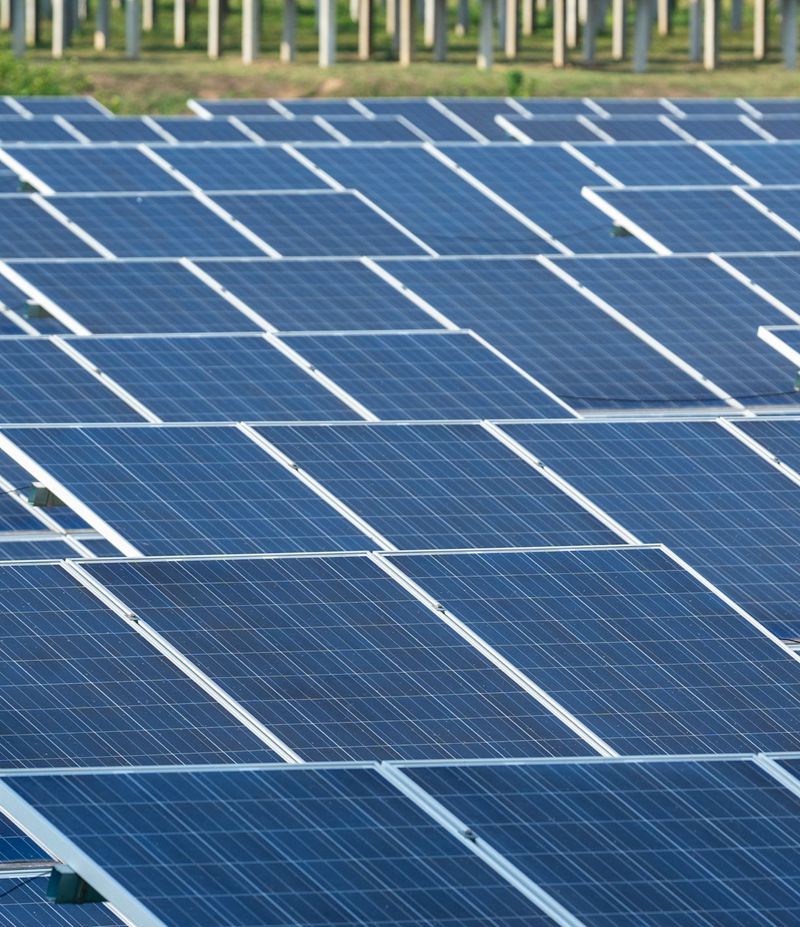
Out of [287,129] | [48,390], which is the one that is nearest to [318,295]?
[48,390]

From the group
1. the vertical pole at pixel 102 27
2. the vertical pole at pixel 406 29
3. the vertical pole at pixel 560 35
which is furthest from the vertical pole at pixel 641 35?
the vertical pole at pixel 102 27

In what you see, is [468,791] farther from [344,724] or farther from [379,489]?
[379,489]

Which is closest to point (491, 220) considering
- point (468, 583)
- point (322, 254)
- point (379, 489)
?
point (322, 254)

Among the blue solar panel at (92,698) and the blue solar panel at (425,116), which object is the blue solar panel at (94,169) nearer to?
the blue solar panel at (425,116)

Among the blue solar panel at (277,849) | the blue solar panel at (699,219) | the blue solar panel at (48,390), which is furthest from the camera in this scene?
the blue solar panel at (699,219)

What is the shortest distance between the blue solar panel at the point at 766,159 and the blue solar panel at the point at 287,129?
8856 mm

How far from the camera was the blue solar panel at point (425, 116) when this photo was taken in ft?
187

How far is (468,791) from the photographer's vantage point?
720 inches

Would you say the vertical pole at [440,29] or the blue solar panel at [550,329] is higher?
the blue solar panel at [550,329]

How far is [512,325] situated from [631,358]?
6.07ft

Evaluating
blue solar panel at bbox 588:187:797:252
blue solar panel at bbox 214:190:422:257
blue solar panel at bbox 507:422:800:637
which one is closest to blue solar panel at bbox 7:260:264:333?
blue solar panel at bbox 214:190:422:257

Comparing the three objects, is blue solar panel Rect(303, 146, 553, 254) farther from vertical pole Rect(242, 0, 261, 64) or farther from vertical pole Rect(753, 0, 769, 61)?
vertical pole Rect(753, 0, 769, 61)

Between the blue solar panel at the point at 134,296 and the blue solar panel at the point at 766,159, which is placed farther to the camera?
the blue solar panel at the point at 766,159

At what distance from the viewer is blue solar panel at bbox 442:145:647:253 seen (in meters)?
45.2
